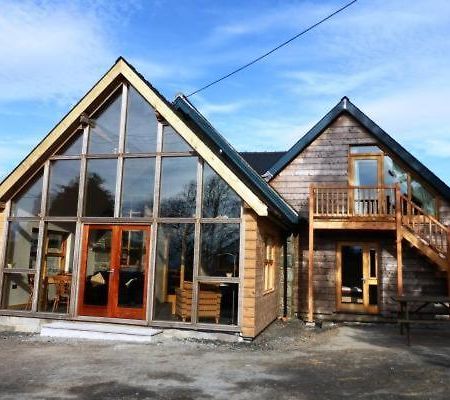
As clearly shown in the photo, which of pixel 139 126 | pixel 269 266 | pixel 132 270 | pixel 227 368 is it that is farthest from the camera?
pixel 269 266

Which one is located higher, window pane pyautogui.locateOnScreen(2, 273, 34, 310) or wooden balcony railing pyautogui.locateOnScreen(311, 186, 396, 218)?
wooden balcony railing pyautogui.locateOnScreen(311, 186, 396, 218)

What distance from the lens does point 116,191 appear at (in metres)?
10.7

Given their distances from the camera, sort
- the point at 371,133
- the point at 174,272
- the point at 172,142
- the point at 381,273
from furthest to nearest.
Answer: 1. the point at 371,133
2. the point at 381,273
3. the point at 172,142
4. the point at 174,272

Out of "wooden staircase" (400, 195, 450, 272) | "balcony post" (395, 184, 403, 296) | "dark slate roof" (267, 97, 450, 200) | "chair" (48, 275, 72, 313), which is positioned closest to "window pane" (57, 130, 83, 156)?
"chair" (48, 275, 72, 313)

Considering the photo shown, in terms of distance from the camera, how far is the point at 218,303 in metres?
9.74

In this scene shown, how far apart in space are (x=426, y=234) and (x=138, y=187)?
8149mm

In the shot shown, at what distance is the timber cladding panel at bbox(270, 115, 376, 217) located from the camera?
1400 cm

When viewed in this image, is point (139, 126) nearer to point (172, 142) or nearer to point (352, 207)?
point (172, 142)

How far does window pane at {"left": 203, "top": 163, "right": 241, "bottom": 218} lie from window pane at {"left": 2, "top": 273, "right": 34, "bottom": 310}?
4.73 meters

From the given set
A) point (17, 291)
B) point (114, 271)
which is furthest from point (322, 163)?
point (17, 291)

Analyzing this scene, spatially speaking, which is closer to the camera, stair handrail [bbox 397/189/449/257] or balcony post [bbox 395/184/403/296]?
balcony post [bbox 395/184/403/296]

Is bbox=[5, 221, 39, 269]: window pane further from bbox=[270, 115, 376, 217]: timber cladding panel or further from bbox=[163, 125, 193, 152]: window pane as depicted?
bbox=[270, 115, 376, 217]: timber cladding panel

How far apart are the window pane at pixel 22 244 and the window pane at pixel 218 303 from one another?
14.5ft

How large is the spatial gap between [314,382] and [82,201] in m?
6.84
